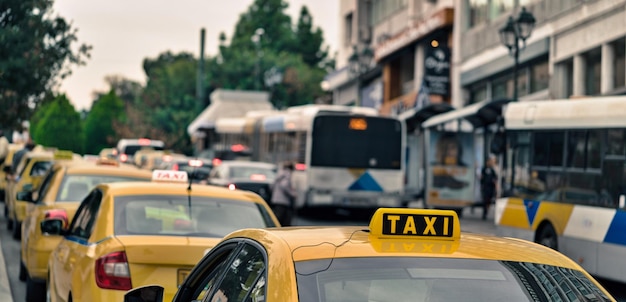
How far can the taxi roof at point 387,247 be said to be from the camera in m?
4.64

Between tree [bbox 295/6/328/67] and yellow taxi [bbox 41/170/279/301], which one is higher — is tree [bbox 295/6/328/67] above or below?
above

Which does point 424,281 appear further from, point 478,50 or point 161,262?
point 478,50

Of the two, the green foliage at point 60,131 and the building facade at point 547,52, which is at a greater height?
the building facade at point 547,52

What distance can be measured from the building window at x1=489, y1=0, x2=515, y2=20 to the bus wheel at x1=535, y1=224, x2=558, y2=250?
2207cm

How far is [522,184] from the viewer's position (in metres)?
19.2

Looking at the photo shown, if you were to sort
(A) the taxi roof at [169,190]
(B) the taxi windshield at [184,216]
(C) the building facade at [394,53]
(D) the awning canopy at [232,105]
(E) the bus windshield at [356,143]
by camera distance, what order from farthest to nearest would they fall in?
(D) the awning canopy at [232,105] → (C) the building facade at [394,53] → (E) the bus windshield at [356,143] → (A) the taxi roof at [169,190] → (B) the taxi windshield at [184,216]

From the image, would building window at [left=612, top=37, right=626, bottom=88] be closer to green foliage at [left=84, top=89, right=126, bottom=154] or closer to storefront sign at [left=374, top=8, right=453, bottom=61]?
storefront sign at [left=374, top=8, right=453, bottom=61]

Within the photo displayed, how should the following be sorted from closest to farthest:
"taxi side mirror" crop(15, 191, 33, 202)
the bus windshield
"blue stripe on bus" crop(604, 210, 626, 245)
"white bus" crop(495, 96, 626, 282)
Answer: "blue stripe on bus" crop(604, 210, 626, 245), "taxi side mirror" crop(15, 191, 33, 202), "white bus" crop(495, 96, 626, 282), the bus windshield

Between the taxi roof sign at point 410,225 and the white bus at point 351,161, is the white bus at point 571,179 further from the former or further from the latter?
the taxi roof sign at point 410,225

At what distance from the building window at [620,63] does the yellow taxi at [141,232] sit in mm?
21915

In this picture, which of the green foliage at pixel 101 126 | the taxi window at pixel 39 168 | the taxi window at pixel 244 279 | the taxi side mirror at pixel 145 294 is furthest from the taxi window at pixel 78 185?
the green foliage at pixel 101 126

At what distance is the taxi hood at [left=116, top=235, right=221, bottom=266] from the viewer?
8211mm

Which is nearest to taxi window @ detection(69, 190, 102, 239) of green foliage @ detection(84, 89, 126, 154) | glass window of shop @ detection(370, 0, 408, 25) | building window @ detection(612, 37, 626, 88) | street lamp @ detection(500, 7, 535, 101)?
street lamp @ detection(500, 7, 535, 101)

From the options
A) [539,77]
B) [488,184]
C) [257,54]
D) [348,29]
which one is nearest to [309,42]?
[257,54]
